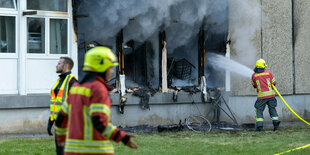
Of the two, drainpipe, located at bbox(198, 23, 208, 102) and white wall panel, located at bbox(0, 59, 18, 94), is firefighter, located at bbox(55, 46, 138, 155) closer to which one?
white wall panel, located at bbox(0, 59, 18, 94)

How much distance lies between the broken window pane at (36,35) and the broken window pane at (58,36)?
0.22m

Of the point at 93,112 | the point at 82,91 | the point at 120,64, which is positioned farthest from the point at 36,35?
the point at 93,112

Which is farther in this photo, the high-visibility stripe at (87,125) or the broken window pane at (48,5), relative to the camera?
the broken window pane at (48,5)

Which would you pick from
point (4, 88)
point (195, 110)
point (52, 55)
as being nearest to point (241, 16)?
point (195, 110)

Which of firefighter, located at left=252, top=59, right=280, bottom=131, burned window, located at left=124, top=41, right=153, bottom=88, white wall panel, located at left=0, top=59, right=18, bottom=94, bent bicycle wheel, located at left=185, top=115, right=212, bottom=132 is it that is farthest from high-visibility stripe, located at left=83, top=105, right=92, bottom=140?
burned window, located at left=124, top=41, right=153, bottom=88

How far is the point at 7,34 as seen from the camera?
439 inches

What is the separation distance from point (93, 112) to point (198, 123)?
8410 mm

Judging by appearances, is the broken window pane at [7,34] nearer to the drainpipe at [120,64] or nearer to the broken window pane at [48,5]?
the broken window pane at [48,5]

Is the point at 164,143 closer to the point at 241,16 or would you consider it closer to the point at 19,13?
the point at 19,13

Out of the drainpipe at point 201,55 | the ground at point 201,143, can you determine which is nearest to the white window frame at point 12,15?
the ground at point 201,143

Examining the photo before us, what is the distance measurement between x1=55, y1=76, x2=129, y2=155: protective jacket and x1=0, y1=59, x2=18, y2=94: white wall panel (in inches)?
291

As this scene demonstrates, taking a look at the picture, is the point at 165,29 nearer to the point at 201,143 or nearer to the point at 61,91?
the point at 201,143

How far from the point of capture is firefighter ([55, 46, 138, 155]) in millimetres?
3805

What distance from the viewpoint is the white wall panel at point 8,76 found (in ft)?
35.8
